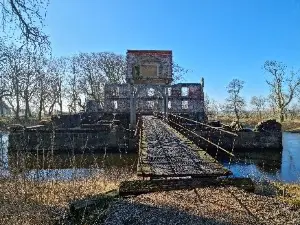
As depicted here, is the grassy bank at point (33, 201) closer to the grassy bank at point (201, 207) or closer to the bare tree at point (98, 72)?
the grassy bank at point (201, 207)

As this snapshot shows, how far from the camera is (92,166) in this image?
1097 cm

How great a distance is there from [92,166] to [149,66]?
19.9 metres

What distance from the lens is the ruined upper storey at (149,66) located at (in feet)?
96.9

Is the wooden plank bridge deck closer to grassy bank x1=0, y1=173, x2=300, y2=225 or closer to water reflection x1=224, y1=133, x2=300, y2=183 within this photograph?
grassy bank x1=0, y1=173, x2=300, y2=225

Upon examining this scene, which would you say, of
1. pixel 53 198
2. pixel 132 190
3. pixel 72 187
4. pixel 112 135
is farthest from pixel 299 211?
pixel 112 135

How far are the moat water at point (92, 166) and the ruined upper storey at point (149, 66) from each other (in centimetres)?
742

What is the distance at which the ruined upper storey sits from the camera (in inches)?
1163

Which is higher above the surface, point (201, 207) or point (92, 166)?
point (201, 207)

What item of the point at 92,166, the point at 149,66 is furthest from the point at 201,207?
the point at 149,66

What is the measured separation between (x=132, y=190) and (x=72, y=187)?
2963 millimetres

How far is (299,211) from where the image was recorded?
4.09m

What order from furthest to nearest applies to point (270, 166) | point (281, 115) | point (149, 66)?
point (281, 115) → point (149, 66) → point (270, 166)

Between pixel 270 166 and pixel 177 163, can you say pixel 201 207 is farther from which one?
pixel 270 166

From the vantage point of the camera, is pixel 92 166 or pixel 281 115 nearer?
pixel 92 166
